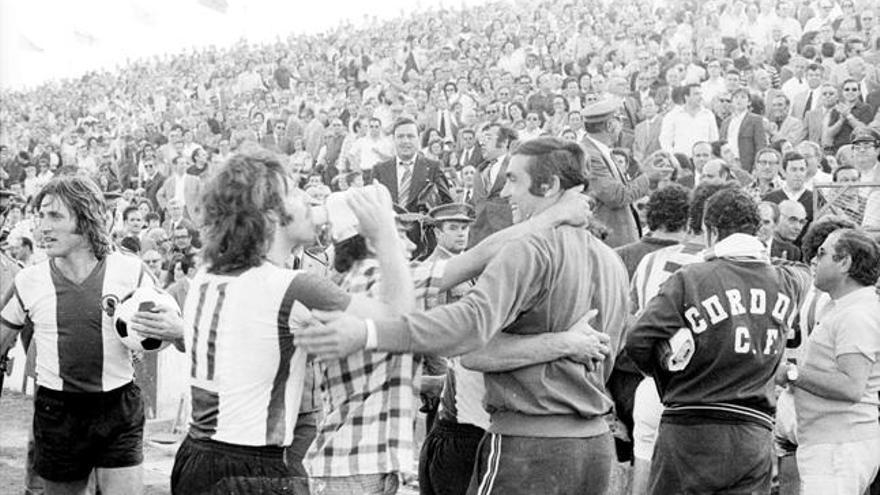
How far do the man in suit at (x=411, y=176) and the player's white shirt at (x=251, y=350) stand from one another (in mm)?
6402

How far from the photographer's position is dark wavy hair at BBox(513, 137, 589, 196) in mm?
4188

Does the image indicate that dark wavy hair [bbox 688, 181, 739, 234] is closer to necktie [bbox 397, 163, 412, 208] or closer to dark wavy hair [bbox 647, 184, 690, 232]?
dark wavy hair [bbox 647, 184, 690, 232]

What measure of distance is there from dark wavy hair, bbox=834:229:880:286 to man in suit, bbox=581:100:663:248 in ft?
7.08

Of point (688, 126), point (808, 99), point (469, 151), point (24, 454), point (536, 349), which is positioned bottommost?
point (24, 454)

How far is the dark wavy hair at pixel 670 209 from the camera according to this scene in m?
6.40

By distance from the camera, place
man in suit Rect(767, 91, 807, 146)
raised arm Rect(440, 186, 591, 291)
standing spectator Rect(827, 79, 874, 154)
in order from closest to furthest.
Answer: raised arm Rect(440, 186, 591, 291), standing spectator Rect(827, 79, 874, 154), man in suit Rect(767, 91, 807, 146)

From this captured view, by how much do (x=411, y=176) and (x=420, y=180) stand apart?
3.7 inches

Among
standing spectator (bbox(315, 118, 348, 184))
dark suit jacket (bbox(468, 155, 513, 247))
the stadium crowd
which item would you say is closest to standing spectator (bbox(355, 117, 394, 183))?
standing spectator (bbox(315, 118, 348, 184))

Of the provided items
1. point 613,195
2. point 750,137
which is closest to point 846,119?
point 750,137

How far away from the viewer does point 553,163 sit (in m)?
4.18

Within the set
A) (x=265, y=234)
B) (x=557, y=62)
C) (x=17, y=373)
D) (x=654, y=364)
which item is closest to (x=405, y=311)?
(x=265, y=234)

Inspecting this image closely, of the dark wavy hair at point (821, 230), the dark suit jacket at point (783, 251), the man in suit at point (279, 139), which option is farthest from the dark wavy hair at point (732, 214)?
the man in suit at point (279, 139)

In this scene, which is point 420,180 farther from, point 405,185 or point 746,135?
point 746,135

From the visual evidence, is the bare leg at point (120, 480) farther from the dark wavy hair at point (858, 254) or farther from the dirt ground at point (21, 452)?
the dark wavy hair at point (858, 254)
